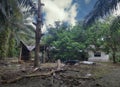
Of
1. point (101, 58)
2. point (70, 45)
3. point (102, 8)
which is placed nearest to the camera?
point (102, 8)

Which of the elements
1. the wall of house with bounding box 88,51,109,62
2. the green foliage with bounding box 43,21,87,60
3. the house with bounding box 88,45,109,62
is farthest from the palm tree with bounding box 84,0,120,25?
the wall of house with bounding box 88,51,109,62

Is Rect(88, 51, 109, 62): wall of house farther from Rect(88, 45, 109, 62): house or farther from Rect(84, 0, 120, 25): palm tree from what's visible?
Rect(84, 0, 120, 25): palm tree

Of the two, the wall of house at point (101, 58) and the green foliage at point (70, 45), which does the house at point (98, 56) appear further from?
the green foliage at point (70, 45)

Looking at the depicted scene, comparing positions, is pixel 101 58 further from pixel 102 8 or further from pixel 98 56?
pixel 102 8

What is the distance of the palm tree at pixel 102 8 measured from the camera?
38.6 ft

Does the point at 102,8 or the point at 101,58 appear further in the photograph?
the point at 101,58

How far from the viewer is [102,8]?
467 inches

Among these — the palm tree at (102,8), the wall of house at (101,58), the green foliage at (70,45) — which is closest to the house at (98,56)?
the wall of house at (101,58)

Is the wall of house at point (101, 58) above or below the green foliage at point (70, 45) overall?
below

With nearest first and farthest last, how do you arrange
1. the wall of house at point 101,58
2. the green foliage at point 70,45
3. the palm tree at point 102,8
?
the palm tree at point 102,8
the green foliage at point 70,45
the wall of house at point 101,58

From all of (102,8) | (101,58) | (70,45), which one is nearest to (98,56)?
(101,58)

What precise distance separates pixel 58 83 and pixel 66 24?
948 inches

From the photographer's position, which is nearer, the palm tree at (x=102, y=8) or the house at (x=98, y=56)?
the palm tree at (x=102, y=8)

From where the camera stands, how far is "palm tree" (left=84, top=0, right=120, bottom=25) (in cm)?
1176
